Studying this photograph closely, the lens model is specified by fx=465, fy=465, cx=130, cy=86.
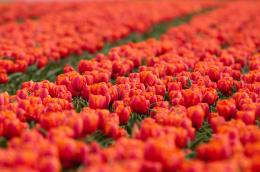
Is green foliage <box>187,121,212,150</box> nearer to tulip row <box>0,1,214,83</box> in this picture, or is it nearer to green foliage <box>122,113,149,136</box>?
green foliage <box>122,113,149,136</box>

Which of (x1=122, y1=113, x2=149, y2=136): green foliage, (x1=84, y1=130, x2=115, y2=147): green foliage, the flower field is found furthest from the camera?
(x1=122, y1=113, x2=149, y2=136): green foliage

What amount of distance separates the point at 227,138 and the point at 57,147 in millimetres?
1041

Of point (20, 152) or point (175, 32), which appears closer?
point (20, 152)

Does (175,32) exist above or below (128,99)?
above

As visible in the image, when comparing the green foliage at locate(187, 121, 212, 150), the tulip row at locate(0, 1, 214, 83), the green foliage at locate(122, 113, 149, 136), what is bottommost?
the green foliage at locate(187, 121, 212, 150)

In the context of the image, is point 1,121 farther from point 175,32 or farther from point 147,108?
point 175,32

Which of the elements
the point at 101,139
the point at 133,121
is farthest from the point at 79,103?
the point at 101,139

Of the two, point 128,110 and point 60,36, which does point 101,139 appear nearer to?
point 128,110

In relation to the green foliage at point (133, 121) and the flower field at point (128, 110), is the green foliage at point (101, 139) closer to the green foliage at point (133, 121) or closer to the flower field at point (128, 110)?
the flower field at point (128, 110)

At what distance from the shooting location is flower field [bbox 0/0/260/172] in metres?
2.60

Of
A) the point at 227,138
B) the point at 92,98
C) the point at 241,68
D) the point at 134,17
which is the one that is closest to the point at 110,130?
the point at 92,98

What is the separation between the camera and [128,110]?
12.2 feet

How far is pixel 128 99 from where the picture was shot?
13.2 ft

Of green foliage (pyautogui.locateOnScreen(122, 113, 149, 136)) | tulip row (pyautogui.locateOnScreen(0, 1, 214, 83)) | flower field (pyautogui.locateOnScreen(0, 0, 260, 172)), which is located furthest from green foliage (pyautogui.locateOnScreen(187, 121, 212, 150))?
tulip row (pyautogui.locateOnScreen(0, 1, 214, 83))
